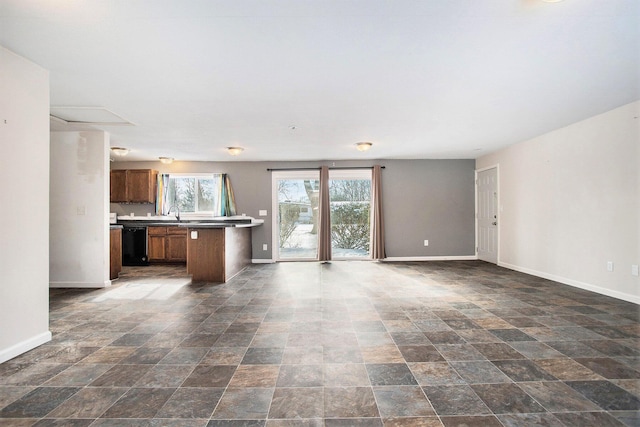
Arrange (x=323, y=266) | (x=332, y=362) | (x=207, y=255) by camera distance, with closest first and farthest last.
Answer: (x=332, y=362) → (x=207, y=255) → (x=323, y=266)

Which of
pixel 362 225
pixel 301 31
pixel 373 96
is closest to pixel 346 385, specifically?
pixel 301 31

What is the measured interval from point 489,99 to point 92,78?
4.15 m

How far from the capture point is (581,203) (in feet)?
14.1

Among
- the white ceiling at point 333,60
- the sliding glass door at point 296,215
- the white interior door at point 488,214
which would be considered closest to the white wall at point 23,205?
the white ceiling at point 333,60

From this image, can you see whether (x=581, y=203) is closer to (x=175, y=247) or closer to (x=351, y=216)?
(x=351, y=216)

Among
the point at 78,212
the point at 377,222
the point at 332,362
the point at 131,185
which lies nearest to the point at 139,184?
the point at 131,185

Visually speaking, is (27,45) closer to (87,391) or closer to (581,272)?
(87,391)

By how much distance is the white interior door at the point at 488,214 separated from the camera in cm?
646

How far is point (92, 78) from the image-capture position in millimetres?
2902

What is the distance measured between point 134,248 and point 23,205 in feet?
15.4

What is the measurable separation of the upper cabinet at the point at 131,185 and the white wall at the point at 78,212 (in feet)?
8.11

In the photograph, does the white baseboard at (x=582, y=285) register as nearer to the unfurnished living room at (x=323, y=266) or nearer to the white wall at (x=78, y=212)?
the unfurnished living room at (x=323, y=266)

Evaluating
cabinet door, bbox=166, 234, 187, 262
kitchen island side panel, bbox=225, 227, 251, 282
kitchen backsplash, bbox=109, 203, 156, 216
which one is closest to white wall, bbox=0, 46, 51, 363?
kitchen island side panel, bbox=225, 227, 251, 282

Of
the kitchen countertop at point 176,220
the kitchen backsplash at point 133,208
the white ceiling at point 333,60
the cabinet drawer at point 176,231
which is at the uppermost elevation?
the white ceiling at point 333,60
